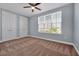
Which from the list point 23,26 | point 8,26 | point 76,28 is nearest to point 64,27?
point 76,28

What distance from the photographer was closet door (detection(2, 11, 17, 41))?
1.57 metres

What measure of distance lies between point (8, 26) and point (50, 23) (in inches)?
34.6

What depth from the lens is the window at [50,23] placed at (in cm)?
169

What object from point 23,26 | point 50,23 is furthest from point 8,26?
point 50,23

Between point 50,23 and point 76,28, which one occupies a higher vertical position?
point 50,23

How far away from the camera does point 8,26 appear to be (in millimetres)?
1625

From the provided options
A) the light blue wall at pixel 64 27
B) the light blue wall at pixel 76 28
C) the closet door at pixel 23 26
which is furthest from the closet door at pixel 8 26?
the light blue wall at pixel 76 28

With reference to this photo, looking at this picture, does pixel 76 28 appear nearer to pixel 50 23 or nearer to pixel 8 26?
pixel 50 23

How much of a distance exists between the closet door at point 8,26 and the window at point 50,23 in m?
0.56

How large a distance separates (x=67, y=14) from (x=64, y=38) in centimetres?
53

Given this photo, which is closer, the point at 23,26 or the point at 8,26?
the point at 8,26

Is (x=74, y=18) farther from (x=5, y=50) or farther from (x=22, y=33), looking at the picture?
(x=5, y=50)

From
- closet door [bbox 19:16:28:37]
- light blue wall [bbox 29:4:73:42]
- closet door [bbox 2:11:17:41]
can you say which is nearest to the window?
light blue wall [bbox 29:4:73:42]

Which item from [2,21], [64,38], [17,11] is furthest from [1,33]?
[64,38]
